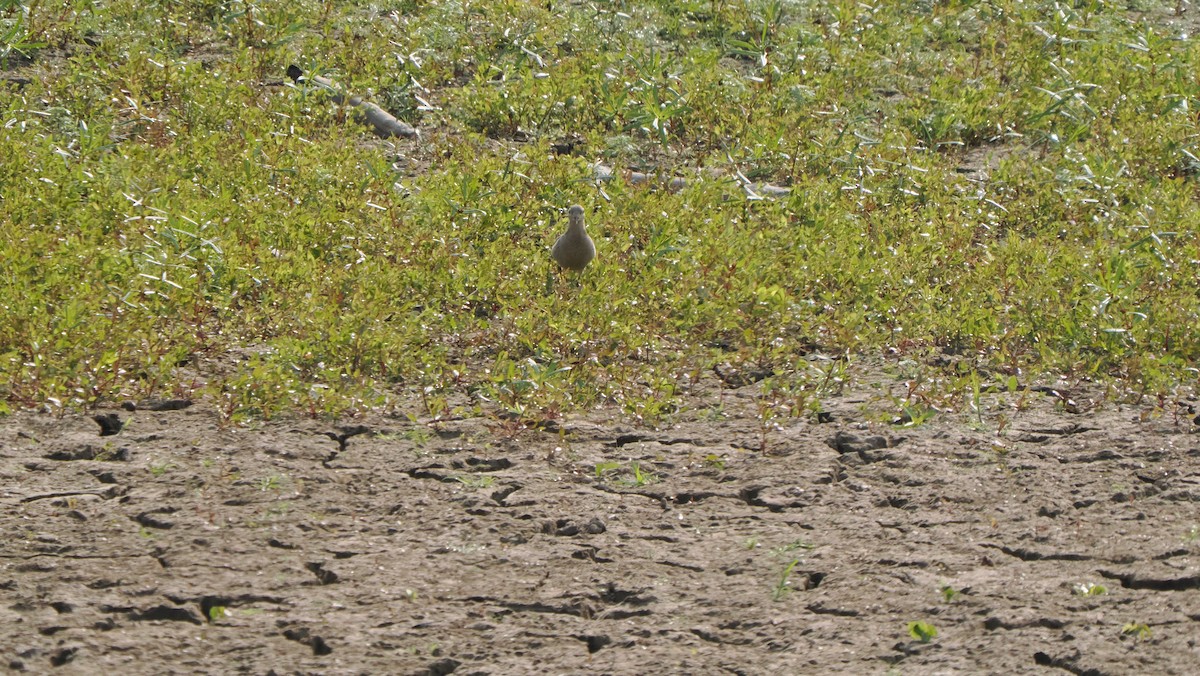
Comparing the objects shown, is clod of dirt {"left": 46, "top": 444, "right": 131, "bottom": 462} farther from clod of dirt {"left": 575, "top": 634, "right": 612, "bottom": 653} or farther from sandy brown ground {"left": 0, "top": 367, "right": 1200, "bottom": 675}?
clod of dirt {"left": 575, "top": 634, "right": 612, "bottom": 653}

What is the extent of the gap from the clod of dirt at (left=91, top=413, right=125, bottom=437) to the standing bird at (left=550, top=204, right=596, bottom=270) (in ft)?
7.14

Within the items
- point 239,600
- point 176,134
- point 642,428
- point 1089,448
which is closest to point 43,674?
point 239,600

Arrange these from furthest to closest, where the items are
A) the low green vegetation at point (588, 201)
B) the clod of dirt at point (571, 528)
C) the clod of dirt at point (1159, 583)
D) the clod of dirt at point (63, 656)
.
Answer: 1. the low green vegetation at point (588, 201)
2. the clod of dirt at point (571, 528)
3. the clod of dirt at point (1159, 583)
4. the clod of dirt at point (63, 656)

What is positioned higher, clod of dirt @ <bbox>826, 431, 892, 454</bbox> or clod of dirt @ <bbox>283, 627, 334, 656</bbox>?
clod of dirt @ <bbox>826, 431, 892, 454</bbox>

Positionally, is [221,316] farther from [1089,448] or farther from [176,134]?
[1089,448]

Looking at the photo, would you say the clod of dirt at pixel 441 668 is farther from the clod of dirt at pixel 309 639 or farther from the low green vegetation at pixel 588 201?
the low green vegetation at pixel 588 201

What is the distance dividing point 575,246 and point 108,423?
2.24 metres

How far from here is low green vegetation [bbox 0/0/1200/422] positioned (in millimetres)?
6125

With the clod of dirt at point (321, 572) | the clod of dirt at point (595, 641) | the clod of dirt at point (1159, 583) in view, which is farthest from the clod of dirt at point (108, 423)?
the clod of dirt at point (1159, 583)

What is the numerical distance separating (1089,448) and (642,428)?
1.60m

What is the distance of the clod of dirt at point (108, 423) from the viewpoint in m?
5.49

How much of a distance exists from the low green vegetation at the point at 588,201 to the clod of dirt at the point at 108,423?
16 centimetres

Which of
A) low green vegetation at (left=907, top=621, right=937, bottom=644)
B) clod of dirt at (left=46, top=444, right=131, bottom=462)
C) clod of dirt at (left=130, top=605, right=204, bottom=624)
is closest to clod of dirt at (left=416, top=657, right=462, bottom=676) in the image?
clod of dirt at (left=130, top=605, right=204, bottom=624)

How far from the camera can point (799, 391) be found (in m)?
6.14
